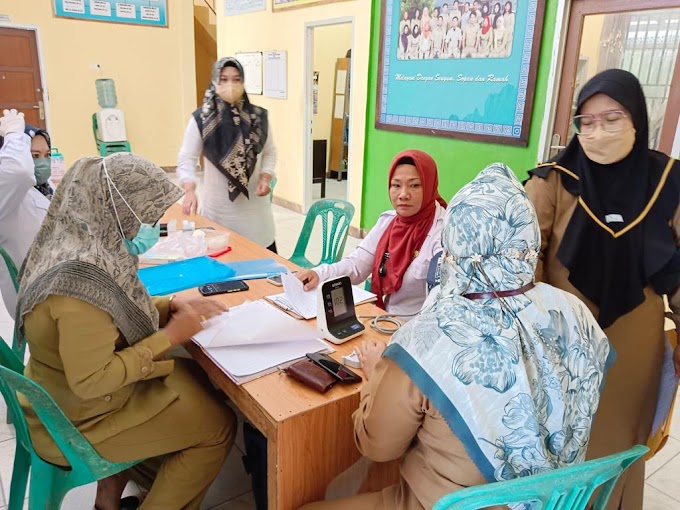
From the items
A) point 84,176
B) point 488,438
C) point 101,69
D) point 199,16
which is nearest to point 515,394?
point 488,438

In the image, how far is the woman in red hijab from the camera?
192 centimetres

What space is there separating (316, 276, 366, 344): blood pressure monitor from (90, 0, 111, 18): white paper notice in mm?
7127

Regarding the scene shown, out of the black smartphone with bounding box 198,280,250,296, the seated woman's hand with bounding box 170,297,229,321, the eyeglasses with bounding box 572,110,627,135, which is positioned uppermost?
the eyeglasses with bounding box 572,110,627,135

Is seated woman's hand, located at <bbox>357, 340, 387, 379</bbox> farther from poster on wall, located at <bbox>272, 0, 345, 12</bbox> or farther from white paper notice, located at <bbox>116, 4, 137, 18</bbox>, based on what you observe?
white paper notice, located at <bbox>116, 4, 137, 18</bbox>

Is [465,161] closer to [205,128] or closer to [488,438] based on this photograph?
[205,128]

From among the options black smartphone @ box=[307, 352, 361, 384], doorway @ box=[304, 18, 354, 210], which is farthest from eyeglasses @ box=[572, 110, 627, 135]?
doorway @ box=[304, 18, 354, 210]

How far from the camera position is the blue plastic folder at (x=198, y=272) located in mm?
1883

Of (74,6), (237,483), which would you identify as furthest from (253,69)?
(237,483)

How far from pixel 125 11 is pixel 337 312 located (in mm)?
7223

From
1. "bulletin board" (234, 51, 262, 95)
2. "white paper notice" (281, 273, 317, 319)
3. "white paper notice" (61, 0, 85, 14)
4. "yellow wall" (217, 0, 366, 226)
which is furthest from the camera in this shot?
"white paper notice" (61, 0, 85, 14)

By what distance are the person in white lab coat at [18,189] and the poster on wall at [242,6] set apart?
414cm

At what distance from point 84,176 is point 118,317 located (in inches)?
13.7

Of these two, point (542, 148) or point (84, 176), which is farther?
point (542, 148)

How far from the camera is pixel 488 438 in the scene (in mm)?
911
